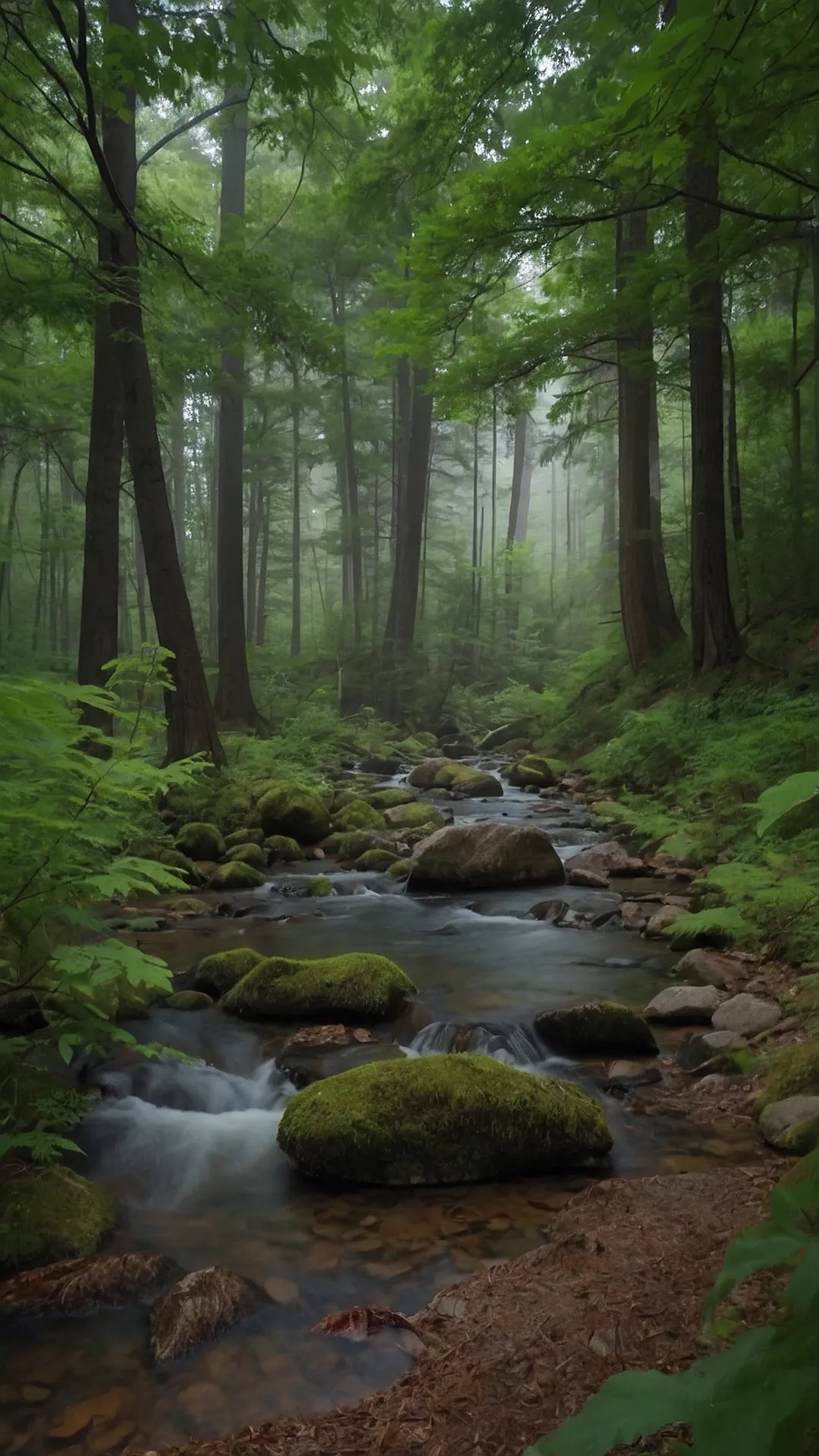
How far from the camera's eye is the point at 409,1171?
372 cm

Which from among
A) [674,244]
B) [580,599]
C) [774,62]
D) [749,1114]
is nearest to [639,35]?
[674,244]

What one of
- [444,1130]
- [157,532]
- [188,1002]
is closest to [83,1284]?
[444,1130]

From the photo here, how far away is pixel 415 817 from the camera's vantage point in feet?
38.3

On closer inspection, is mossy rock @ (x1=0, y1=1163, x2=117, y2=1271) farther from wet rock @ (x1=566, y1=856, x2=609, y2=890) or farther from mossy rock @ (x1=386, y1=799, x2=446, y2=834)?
mossy rock @ (x1=386, y1=799, x2=446, y2=834)

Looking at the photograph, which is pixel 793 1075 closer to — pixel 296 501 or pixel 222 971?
pixel 222 971

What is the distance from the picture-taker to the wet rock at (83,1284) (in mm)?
2965

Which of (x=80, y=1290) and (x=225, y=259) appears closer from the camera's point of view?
(x=80, y=1290)

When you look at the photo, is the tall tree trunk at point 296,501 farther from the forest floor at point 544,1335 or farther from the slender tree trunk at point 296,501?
the forest floor at point 544,1335

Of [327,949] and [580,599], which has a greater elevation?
[580,599]

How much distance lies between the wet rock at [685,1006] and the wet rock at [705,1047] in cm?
40

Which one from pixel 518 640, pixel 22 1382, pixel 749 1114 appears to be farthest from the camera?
pixel 518 640

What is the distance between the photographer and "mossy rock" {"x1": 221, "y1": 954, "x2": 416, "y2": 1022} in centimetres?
547

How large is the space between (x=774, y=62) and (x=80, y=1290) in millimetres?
5714

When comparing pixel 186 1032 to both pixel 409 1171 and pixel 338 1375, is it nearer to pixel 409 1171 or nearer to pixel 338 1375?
pixel 409 1171
